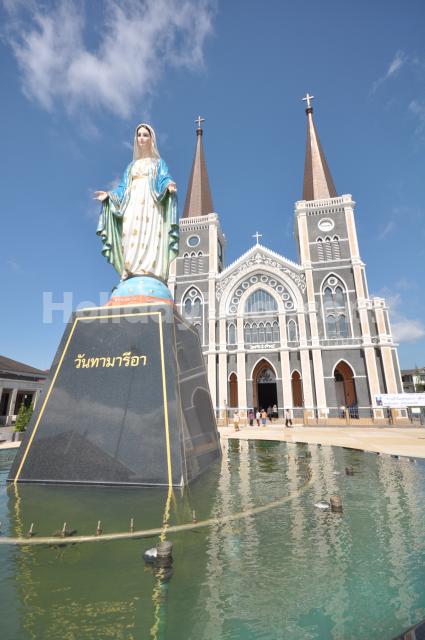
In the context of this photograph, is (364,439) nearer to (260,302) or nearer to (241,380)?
(241,380)

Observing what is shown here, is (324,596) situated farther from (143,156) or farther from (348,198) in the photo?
(348,198)

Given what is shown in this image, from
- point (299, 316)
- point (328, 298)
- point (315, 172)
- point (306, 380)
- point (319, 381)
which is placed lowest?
point (319, 381)

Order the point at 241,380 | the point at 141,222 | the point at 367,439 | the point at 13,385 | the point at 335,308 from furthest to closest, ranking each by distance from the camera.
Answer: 1. the point at 335,308
2. the point at 241,380
3. the point at 13,385
4. the point at 367,439
5. the point at 141,222

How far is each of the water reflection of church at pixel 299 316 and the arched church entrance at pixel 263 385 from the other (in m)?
0.11

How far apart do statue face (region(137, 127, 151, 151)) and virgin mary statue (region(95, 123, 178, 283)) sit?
609 millimetres

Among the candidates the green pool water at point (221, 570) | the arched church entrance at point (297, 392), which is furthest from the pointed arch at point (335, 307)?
the green pool water at point (221, 570)

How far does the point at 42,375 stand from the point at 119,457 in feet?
83.4

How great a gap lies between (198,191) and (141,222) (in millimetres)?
33792

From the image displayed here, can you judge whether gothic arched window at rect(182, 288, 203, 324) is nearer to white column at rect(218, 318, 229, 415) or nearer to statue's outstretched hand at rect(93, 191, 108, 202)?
white column at rect(218, 318, 229, 415)

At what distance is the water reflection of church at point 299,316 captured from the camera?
27.7 metres

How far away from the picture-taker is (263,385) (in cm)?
3572

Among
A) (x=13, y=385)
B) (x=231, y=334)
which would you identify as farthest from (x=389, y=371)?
(x=13, y=385)

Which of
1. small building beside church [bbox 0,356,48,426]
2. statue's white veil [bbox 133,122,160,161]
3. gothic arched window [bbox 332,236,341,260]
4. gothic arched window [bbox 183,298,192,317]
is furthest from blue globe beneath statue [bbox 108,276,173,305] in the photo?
gothic arched window [bbox 332,236,341,260]

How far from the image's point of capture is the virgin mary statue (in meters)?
7.62
